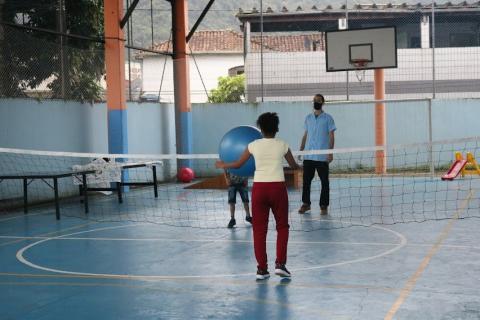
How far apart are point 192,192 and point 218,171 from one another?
14.7ft

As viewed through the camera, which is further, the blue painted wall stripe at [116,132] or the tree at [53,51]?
the blue painted wall stripe at [116,132]

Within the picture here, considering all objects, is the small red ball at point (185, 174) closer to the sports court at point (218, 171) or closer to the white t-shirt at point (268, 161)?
the sports court at point (218, 171)

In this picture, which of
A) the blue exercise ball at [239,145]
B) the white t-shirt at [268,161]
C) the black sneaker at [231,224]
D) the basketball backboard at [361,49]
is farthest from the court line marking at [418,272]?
the basketball backboard at [361,49]

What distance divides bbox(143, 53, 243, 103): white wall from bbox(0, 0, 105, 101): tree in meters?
3.24

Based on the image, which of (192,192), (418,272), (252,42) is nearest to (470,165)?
(192,192)

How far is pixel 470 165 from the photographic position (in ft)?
66.8

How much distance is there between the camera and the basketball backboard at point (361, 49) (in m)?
20.3

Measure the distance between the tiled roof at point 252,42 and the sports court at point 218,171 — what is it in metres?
0.21

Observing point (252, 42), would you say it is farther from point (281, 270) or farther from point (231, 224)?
point (281, 270)

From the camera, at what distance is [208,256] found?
868 cm

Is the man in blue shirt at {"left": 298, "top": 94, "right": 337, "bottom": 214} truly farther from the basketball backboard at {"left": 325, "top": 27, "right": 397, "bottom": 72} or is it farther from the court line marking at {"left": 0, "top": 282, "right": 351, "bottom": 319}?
the basketball backboard at {"left": 325, "top": 27, "right": 397, "bottom": 72}

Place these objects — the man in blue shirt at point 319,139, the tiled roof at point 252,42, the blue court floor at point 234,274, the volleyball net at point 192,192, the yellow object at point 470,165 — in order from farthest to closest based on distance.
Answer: the tiled roof at point 252,42, the yellow object at point 470,165, the volleyball net at point 192,192, the man in blue shirt at point 319,139, the blue court floor at point 234,274

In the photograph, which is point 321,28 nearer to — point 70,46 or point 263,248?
point 70,46

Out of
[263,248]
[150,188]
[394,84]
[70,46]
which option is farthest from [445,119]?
[263,248]
